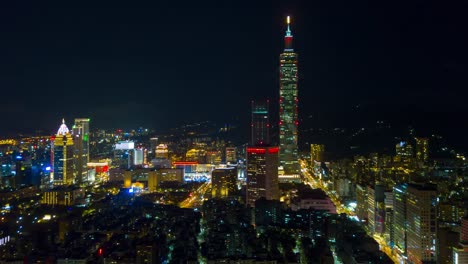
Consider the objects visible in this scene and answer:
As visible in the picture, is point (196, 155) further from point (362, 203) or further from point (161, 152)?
point (362, 203)

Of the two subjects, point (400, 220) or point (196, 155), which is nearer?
point (400, 220)

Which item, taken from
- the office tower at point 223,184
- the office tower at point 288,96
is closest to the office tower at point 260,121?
the office tower at point 288,96

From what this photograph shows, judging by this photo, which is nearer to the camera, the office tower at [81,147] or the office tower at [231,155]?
the office tower at [81,147]

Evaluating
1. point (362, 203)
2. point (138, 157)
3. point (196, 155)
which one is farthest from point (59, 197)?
point (196, 155)

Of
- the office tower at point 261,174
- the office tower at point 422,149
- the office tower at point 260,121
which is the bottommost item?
the office tower at point 261,174

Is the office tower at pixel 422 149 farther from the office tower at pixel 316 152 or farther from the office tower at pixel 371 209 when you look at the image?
the office tower at pixel 371 209

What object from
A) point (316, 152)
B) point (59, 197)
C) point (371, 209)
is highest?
point (316, 152)

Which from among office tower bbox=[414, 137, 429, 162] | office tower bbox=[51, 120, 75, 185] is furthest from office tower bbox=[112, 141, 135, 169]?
office tower bbox=[414, 137, 429, 162]
